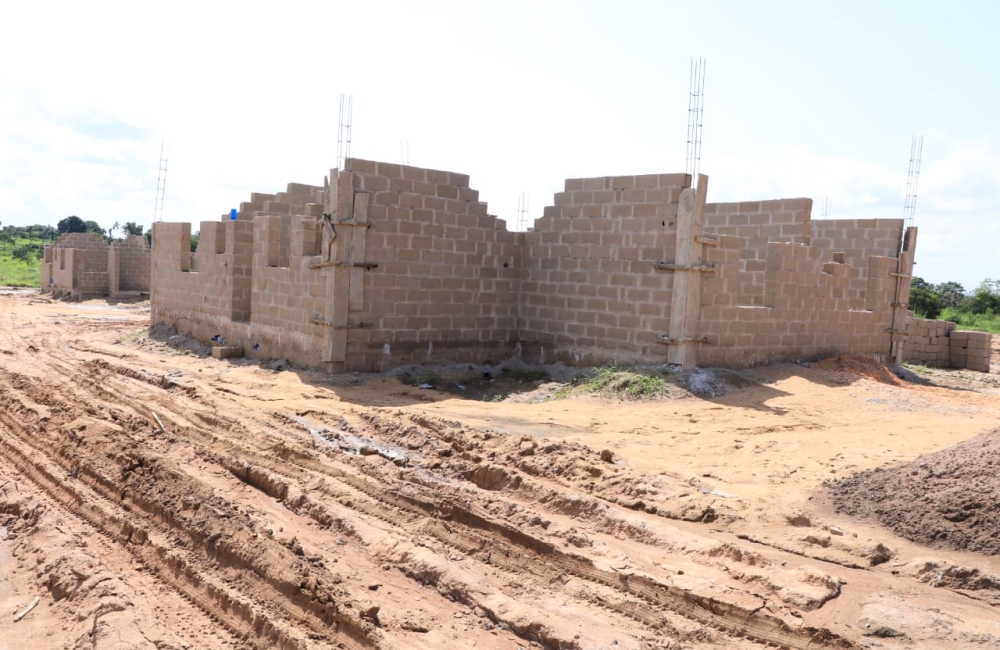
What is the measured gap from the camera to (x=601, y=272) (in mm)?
12945

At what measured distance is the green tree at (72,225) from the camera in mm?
72812

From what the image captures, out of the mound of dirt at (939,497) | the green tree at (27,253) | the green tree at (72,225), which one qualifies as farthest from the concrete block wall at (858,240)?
the green tree at (72,225)

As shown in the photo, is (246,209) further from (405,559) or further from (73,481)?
(405,559)

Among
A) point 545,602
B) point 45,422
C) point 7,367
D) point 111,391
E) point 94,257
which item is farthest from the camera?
point 94,257

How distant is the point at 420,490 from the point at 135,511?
2.13 meters

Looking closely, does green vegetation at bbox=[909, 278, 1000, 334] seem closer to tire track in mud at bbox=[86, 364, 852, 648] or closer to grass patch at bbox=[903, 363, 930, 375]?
grass patch at bbox=[903, 363, 930, 375]

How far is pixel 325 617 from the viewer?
172 inches

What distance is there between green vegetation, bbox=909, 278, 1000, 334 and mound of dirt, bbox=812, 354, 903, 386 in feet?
47.2

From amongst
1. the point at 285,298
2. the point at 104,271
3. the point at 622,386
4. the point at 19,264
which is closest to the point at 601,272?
the point at 622,386

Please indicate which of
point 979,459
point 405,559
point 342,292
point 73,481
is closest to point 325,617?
point 405,559

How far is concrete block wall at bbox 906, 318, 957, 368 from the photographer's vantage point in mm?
19906

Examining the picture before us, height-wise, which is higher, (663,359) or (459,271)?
(459,271)

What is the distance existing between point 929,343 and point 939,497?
15.8m

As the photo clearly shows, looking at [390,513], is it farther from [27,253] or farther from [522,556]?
[27,253]
